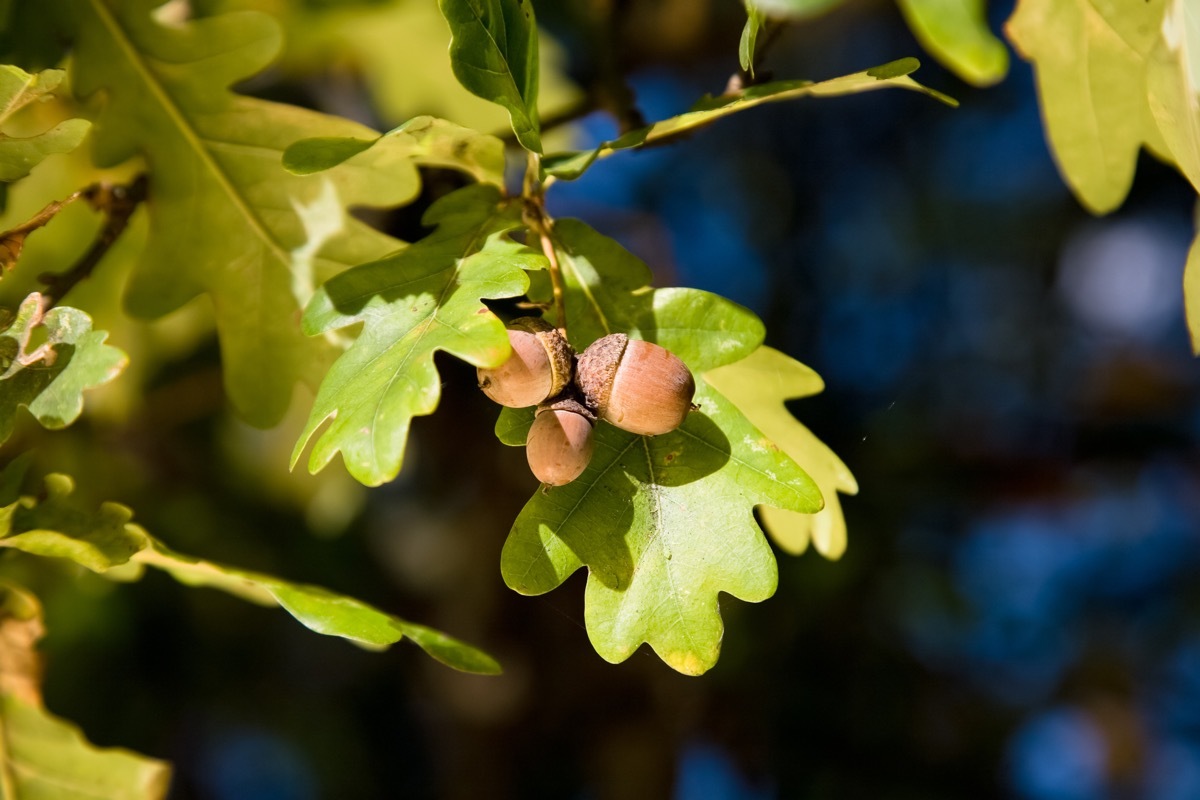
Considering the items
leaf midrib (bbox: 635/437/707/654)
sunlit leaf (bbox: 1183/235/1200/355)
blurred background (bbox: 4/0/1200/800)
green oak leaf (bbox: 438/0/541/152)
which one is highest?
green oak leaf (bbox: 438/0/541/152)

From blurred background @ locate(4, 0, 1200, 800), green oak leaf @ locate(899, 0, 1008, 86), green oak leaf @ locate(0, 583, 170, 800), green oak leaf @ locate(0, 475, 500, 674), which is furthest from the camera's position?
blurred background @ locate(4, 0, 1200, 800)

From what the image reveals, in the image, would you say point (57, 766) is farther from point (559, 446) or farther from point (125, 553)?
point (559, 446)

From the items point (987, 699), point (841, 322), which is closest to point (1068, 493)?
point (987, 699)

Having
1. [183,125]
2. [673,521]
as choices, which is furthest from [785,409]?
[183,125]

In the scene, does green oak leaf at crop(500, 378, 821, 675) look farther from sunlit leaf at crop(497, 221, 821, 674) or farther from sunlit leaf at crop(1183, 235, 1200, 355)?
sunlit leaf at crop(1183, 235, 1200, 355)

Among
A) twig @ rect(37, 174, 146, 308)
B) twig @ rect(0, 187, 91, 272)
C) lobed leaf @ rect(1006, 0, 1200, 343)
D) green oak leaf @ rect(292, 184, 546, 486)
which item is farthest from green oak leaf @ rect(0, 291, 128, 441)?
lobed leaf @ rect(1006, 0, 1200, 343)

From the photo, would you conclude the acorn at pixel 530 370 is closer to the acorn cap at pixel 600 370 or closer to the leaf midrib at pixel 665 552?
the acorn cap at pixel 600 370
